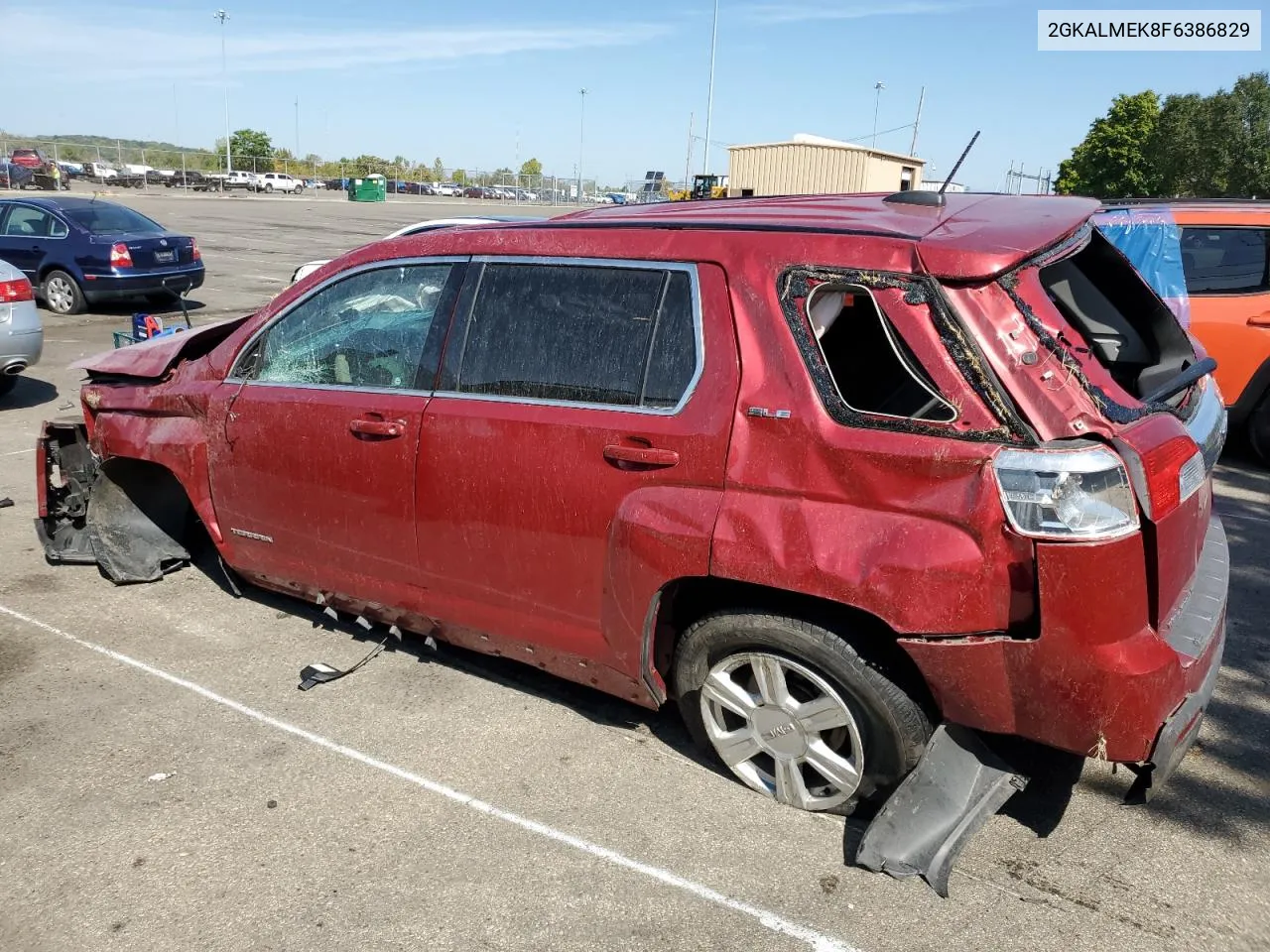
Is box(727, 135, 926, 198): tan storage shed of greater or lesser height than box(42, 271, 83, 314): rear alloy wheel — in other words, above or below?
above

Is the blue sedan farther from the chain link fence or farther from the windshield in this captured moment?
the chain link fence

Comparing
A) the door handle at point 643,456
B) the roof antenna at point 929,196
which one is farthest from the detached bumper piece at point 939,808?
the roof antenna at point 929,196

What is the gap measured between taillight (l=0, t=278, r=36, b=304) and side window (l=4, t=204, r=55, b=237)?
6.23 metres

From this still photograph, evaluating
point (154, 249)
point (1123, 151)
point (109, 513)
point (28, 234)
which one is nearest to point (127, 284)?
point (154, 249)

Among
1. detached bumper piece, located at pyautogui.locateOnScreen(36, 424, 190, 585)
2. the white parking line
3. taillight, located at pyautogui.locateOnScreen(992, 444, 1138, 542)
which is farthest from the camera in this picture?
detached bumper piece, located at pyautogui.locateOnScreen(36, 424, 190, 585)

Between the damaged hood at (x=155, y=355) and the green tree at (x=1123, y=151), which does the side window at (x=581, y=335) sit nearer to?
the damaged hood at (x=155, y=355)

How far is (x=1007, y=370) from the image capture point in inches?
102

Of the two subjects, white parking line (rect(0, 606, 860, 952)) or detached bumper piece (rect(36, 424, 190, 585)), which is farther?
detached bumper piece (rect(36, 424, 190, 585))

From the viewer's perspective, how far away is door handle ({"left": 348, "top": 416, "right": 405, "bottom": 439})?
11.9 ft

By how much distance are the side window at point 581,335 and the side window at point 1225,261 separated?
19.5 feet

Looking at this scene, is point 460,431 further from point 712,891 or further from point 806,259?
point 712,891

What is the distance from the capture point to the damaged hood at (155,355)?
14.9 feet

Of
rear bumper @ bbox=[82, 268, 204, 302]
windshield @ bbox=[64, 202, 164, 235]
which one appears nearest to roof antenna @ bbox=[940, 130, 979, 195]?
rear bumper @ bbox=[82, 268, 204, 302]

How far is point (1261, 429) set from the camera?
24.1 feet
